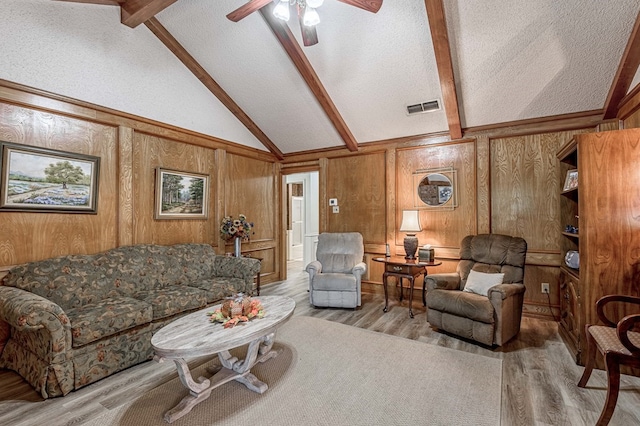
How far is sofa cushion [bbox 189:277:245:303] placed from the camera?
346 centimetres

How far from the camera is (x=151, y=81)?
12.3 feet

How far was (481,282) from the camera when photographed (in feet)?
10.6

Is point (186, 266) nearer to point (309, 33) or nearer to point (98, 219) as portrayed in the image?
point (98, 219)

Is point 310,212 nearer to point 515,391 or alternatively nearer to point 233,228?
point 233,228

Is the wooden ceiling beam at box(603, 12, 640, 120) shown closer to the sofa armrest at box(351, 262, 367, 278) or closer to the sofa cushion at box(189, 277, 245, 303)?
the sofa armrest at box(351, 262, 367, 278)

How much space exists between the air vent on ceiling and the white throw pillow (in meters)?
2.17

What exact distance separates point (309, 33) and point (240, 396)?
2.91 metres

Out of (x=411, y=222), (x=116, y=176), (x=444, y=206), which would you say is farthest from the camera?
(x=444, y=206)

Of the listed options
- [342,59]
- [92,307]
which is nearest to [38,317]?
[92,307]

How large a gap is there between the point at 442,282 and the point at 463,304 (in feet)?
1.49

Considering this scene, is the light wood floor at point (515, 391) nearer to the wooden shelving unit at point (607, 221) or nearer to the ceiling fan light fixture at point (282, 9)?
the wooden shelving unit at point (607, 221)

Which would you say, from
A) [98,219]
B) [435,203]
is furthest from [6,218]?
[435,203]

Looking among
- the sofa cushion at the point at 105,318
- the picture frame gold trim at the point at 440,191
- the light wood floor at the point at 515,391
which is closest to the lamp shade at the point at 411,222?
the picture frame gold trim at the point at 440,191

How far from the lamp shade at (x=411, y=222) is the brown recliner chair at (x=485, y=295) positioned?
64 cm
